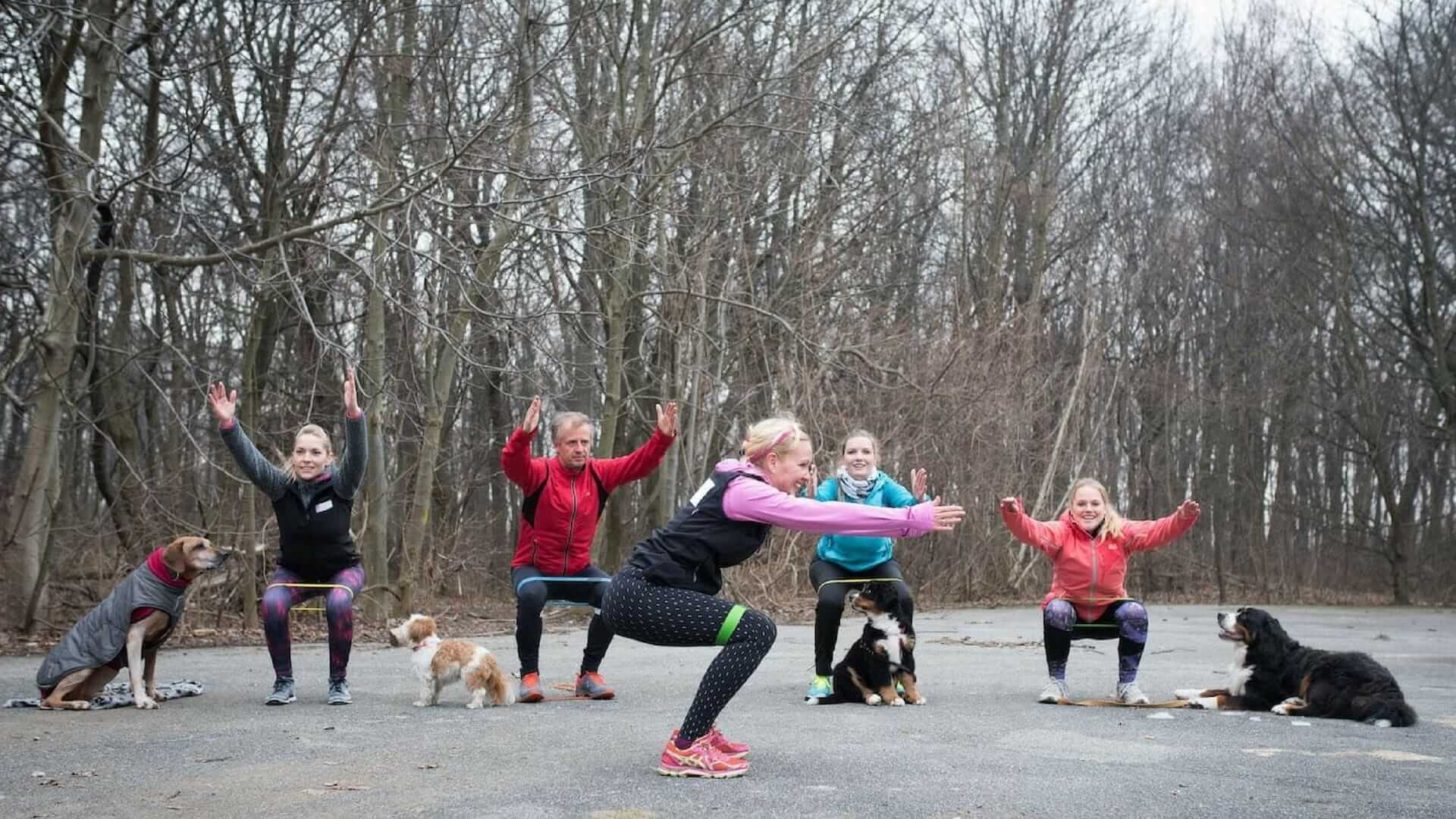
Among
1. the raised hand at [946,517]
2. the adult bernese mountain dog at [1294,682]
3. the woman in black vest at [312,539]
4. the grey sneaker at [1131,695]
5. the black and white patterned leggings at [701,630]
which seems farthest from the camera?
the grey sneaker at [1131,695]

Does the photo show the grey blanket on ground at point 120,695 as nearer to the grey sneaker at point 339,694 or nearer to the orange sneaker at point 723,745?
the grey sneaker at point 339,694

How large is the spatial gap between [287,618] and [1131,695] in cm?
514

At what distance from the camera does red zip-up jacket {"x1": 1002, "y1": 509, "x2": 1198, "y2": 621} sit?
869 centimetres

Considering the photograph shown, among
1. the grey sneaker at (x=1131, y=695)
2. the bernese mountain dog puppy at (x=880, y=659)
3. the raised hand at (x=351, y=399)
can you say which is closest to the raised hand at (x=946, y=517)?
the bernese mountain dog puppy at (x=880, y=659)

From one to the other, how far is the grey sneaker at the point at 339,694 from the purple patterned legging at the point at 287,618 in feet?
0.11

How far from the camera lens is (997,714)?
7.98 m

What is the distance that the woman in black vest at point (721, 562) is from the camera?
5578 millimetres

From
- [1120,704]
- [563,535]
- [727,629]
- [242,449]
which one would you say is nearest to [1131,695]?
[1120,704]

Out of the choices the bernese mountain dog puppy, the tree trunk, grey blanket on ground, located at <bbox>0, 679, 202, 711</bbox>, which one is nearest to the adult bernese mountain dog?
the bernese mountain dog puppy

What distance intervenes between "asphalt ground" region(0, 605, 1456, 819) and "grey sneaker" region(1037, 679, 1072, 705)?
0.23 meters

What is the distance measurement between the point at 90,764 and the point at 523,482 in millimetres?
3193

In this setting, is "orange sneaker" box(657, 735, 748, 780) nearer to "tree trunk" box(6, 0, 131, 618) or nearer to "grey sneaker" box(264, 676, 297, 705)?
"grey sneaker" box(264, 676, 297, 705)

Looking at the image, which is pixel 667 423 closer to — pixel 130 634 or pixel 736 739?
pixel 736 739

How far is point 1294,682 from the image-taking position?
8195mm
